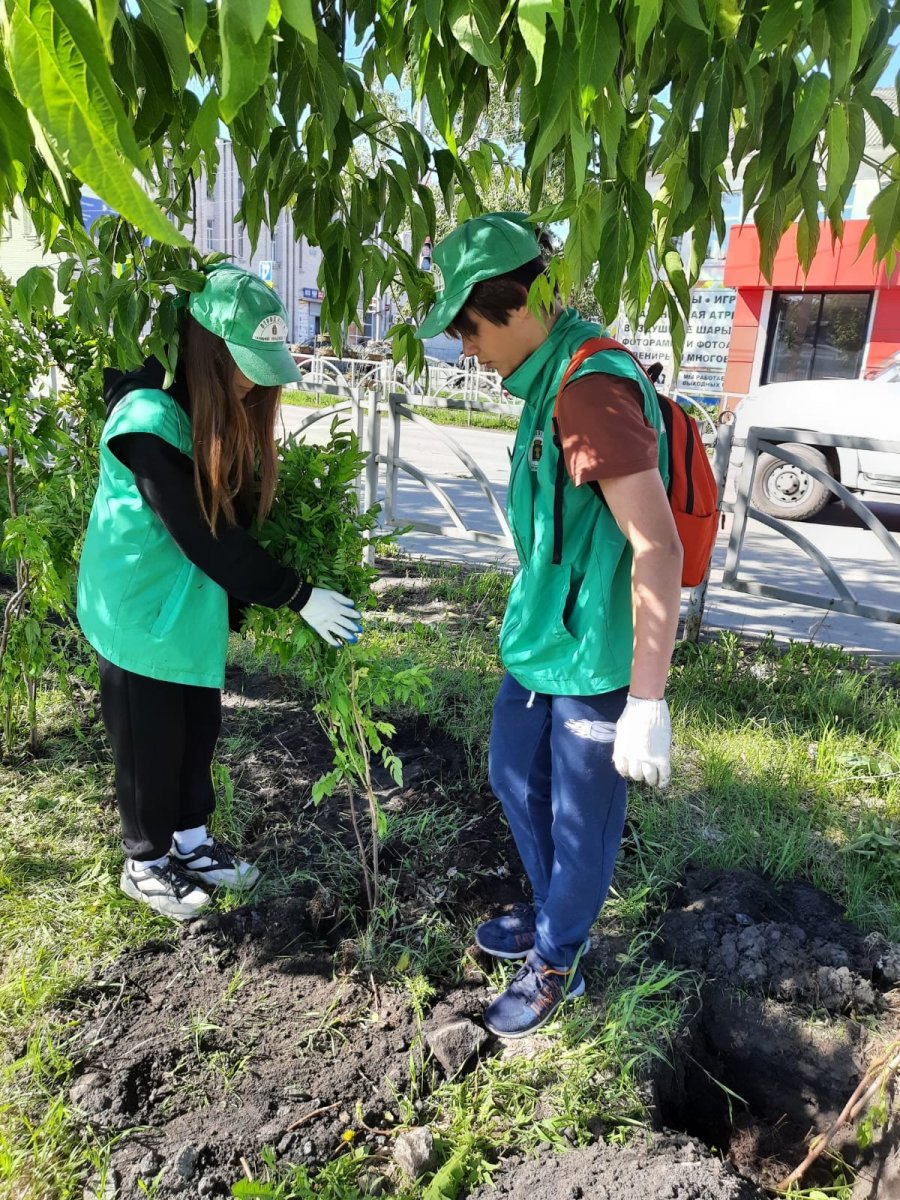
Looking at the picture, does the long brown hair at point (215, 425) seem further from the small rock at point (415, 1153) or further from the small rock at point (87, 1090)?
the small rock at point (415, 1153)

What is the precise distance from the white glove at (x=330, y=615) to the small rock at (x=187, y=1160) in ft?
3.47

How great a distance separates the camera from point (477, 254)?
1.67 meters

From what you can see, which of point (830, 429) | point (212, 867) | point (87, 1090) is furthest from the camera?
point (830, 429)

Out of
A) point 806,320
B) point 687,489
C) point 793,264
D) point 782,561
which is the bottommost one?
point 782,561

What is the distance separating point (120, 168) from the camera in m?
0.59

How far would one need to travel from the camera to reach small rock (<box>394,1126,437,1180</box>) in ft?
5.27

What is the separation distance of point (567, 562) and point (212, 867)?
1400mm

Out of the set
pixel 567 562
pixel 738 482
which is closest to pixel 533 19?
pixel 567 562

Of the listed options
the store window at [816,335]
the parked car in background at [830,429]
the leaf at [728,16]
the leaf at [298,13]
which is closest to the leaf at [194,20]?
the leaf at [298,13]

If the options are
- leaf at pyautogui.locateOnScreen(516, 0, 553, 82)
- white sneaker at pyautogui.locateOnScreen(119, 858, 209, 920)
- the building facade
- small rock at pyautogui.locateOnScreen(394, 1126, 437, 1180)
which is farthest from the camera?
the building facade

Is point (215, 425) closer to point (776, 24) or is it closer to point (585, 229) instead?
point (585, 229)

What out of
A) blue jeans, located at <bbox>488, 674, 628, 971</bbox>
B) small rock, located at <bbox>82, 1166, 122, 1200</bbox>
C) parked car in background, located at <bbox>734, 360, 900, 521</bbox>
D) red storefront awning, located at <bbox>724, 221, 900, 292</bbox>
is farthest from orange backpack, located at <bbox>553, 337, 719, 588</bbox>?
red storefront awning, located at <bbox>724, 221, 900, 292</bbox>

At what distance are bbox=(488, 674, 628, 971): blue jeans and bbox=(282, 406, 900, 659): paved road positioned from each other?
286cm

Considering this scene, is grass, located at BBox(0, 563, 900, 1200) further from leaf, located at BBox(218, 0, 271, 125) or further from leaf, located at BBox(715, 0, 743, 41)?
leaf, located at BBox(715, 0, 743, 41)
